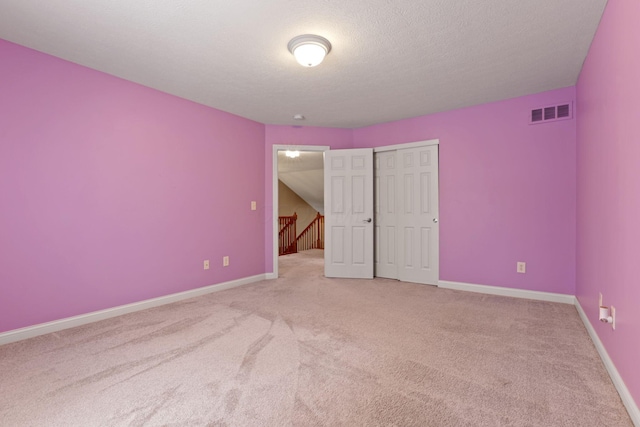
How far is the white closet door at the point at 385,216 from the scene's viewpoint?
495 cm

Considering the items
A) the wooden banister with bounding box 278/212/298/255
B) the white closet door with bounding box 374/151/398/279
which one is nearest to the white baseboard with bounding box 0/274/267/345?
the white closet door with bounding box 374/151/398/279

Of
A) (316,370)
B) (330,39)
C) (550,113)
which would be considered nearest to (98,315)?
(316,370)

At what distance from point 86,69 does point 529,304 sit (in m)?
5.10

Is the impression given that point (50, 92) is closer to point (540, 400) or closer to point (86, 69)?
point (86, 69)

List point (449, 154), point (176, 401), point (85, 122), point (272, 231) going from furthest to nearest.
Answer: point (272, 231) < point (449, 154) < point (85, 122) < point (176, 401)

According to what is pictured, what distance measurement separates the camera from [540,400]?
5.65ft

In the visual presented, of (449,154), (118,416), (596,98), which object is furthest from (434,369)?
(449,154)

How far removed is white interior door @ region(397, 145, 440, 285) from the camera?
451 centimetres

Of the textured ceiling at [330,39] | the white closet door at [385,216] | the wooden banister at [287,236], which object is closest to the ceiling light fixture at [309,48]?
the textured ceiling at [330,39]

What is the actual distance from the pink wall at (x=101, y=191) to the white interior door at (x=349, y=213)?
1520 millimetres

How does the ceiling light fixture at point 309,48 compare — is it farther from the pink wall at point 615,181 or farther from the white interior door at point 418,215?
the white interior door at point 418,215

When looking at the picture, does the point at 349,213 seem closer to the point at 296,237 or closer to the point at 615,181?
the point at 615,181

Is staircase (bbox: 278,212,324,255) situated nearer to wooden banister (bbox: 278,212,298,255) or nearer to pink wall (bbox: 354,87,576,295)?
wooden banister (bbox: 278,212,298,255)

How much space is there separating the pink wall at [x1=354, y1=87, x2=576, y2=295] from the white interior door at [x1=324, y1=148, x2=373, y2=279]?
3.29 feet
